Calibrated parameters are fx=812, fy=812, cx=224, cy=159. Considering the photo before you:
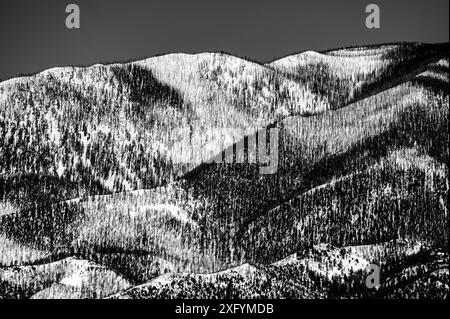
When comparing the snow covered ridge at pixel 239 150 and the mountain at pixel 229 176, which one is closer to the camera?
the mountain at pixel 229 176

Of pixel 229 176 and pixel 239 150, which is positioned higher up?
pixel 239 150

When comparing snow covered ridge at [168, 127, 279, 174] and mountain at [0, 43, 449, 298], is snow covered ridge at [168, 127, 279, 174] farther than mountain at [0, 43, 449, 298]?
Yes

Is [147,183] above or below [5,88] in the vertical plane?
below

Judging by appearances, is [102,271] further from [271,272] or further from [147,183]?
[271,272]

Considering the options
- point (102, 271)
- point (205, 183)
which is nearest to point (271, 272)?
point (205, 183)
